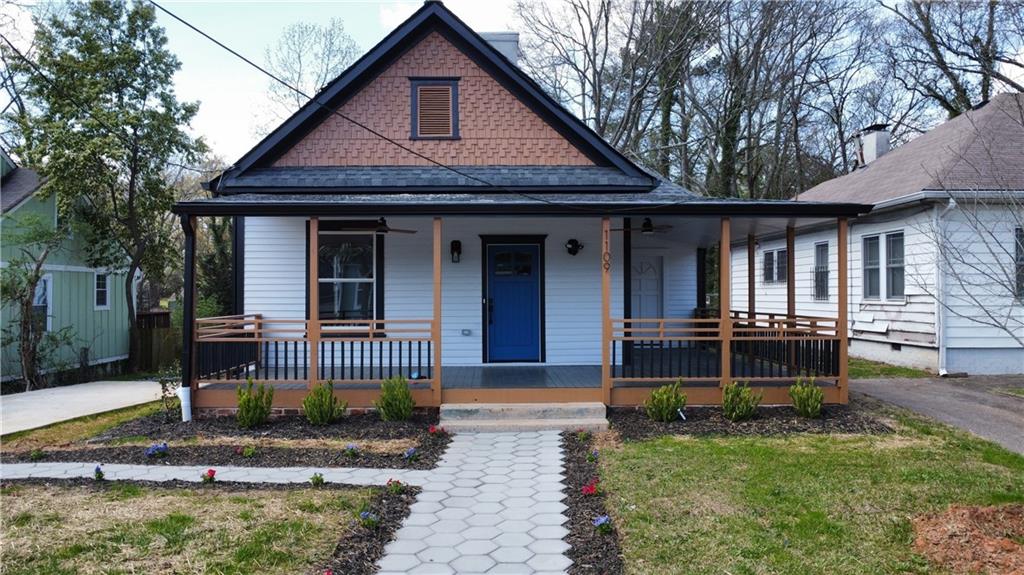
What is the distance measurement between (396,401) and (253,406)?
1756 millimetres

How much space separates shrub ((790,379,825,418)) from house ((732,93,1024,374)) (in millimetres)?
2442

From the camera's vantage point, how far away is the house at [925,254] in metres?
11.0

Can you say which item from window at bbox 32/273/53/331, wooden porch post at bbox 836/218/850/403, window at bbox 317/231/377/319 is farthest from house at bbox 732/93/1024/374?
window at bbox 32/273/53/331

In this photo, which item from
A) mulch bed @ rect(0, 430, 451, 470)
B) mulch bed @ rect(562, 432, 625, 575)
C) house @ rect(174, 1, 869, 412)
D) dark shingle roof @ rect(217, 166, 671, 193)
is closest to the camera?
mulch bed @ rect(562, 432, 625, 575)

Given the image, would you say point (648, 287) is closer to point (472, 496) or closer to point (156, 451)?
point (472, 496)

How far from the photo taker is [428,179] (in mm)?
10633

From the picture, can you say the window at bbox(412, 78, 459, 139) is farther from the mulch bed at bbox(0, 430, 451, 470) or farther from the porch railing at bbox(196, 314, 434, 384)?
the mulch bed at bbox(0, 430, 451, 470)

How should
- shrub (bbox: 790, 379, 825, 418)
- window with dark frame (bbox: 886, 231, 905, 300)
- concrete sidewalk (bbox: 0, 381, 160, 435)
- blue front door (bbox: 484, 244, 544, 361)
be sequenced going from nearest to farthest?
shrub (bbox: 790, 379, 825, 418)
concrete sidewalk (bbox: 0, 381, 160, 435)
blue front door (bbox: 484, 244, 544, 361)
window with dark frame (bbox: 886, 231, 905, 300)

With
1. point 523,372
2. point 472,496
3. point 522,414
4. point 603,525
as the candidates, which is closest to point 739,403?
point 522,414

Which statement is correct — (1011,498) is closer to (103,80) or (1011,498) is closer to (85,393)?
(85,393)

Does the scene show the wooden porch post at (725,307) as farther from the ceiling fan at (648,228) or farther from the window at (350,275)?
the window at (350,275)

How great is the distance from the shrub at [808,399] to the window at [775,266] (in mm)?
10052

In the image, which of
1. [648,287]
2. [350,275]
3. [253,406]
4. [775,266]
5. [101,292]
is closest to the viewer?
[253,406]

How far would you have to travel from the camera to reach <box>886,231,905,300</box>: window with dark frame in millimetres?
12820
